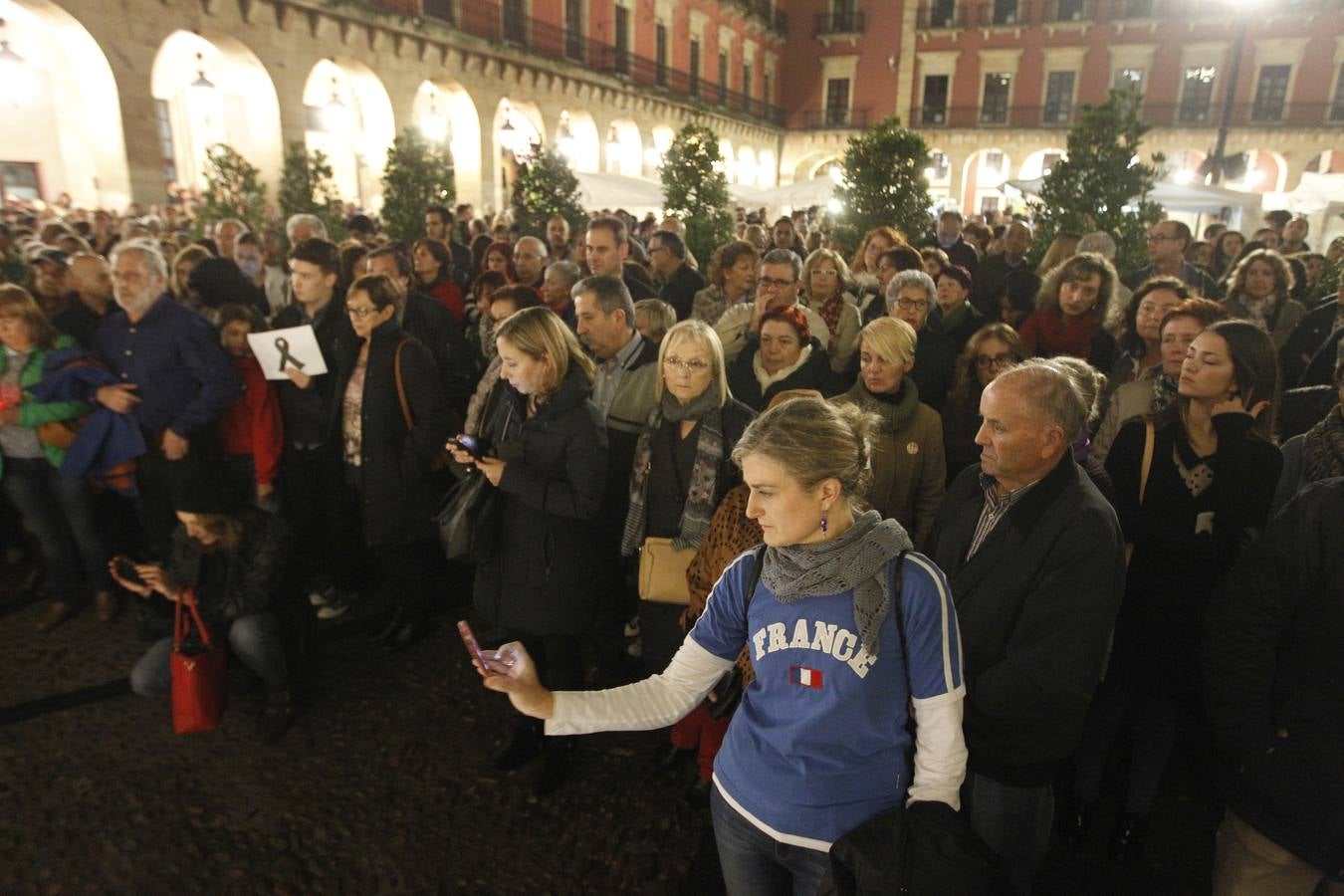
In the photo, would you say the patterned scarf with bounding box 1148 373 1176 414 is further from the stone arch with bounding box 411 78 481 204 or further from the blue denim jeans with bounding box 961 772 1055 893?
the stone arch with bounding box 411 78 481 204

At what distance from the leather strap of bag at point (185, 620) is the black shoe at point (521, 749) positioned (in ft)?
4.46

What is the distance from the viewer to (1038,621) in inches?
75.7

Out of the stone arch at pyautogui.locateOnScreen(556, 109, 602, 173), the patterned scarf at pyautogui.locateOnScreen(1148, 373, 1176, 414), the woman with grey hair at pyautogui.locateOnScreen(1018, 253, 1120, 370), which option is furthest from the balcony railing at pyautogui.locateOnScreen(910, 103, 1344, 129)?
the patterned scarf at pyautogui.locateOnScreen(1148, 373, 1176, 414)

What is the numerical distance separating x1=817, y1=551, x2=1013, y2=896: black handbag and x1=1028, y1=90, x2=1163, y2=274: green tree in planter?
25.7 ft

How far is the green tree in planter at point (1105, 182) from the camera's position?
8.12 meters

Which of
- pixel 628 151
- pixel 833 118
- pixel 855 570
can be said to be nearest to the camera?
pixel 855 570

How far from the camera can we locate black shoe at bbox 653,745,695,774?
129 inches

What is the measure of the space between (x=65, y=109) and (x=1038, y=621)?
18.5 meters

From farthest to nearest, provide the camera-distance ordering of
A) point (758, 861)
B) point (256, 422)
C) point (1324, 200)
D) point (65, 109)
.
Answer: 1. point (1324, 200)
2. point (65, 109)
3. point (256, 422)
4. point (758, 861)

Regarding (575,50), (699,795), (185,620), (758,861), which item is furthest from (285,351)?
(575,50)

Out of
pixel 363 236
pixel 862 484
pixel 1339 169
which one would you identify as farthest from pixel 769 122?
pixel 862 484

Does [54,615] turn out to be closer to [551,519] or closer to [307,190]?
[551,519]

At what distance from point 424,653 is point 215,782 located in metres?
1.15

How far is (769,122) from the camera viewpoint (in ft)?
125
